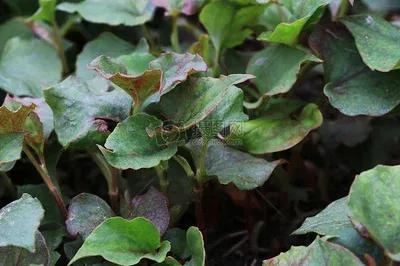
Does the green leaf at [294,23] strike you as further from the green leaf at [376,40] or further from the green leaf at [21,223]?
the green leaf at [21,223]

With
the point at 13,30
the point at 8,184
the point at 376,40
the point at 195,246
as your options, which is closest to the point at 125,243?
the point at 195,246

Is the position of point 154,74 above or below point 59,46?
above

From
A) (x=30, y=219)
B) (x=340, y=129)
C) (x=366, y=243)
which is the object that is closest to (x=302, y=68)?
(x=340, y=129)

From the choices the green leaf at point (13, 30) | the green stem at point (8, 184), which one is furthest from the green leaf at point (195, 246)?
the green leaf at point (13, 30)

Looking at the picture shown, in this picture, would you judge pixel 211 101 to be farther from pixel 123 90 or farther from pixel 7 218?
pixel 7 218

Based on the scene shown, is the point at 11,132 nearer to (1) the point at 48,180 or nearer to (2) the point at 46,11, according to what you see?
(1) the point at 48,180

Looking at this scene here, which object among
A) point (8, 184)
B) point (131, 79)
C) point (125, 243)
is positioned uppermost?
point (131, 79)

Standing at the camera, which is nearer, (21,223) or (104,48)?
(21,223)
